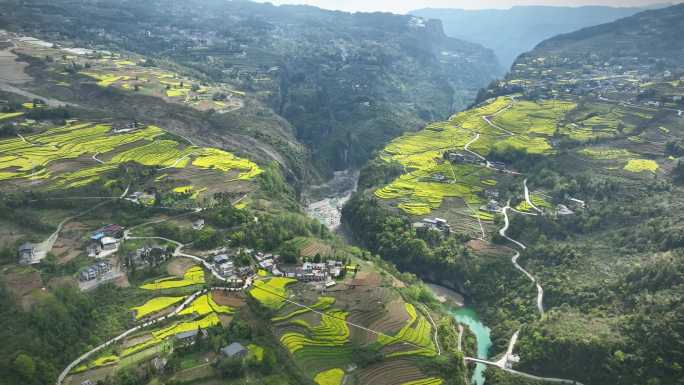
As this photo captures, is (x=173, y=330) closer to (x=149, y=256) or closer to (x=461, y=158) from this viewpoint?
(x=149, y=256)

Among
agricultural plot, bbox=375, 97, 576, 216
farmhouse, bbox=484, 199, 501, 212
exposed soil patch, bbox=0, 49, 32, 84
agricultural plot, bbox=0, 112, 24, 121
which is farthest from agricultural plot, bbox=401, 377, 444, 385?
exposed soil patch, bbox=0, 49, 32, 84

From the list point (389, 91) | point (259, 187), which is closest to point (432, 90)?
point (389, 91)

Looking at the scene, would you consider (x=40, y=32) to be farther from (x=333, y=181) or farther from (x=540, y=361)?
(x=540, y=361)

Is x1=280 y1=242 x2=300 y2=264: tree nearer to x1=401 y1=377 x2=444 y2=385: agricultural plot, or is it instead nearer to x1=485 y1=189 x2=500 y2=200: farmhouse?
x1=401 y1=377 x2=444 y2=385: agricultural plot

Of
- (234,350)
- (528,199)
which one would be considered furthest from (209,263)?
→ (528,199)

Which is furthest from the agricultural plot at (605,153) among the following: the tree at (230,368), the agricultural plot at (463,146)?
the tree at (230,368)

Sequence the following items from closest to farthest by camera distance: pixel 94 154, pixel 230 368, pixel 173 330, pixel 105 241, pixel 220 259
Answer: pixel 230 368
pixel 173 330
pixel 220 259
pixel 105 241
pixel 94 154
